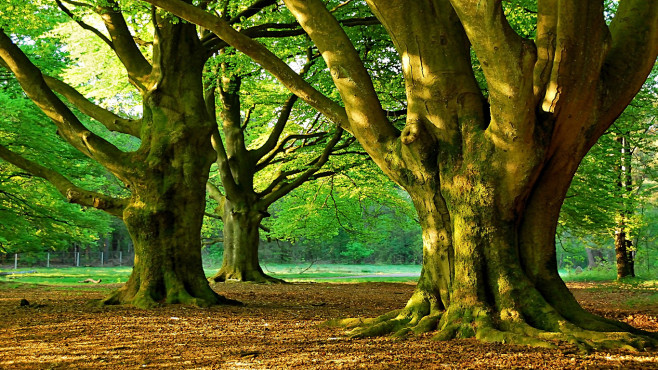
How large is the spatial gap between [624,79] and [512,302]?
2.23 m

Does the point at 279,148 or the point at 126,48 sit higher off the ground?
the point at 126,48

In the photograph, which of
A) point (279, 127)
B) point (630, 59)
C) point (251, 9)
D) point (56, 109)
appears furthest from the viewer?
point (279, 127)

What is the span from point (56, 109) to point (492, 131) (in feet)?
23.1

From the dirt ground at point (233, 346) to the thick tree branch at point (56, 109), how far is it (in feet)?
8.04

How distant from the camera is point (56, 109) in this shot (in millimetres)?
8820

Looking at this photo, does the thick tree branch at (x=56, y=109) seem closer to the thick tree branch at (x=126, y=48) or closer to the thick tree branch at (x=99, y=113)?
the thick tree branch at (x=99, y=113)

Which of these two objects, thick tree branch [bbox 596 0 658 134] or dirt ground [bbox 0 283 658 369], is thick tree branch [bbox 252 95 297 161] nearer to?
dirt ground [bbox 0 283 658 369]

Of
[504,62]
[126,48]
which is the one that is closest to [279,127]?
[126,48]

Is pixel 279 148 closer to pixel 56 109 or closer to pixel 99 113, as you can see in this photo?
pixel 99 113

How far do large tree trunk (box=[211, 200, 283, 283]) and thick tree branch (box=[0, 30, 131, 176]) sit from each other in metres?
8.05

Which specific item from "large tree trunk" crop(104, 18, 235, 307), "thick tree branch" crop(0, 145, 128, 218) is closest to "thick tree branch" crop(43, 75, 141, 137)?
"large tree trunk" crop(104, 18, 235, 307)

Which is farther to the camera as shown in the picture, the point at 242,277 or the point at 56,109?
the point at 242,277

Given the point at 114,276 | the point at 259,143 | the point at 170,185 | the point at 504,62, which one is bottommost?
the point at 114,276

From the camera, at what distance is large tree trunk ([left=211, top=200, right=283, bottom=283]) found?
16469 mm
